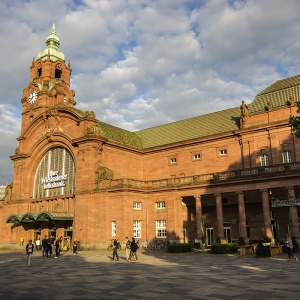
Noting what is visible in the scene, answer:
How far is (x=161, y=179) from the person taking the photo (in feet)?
150

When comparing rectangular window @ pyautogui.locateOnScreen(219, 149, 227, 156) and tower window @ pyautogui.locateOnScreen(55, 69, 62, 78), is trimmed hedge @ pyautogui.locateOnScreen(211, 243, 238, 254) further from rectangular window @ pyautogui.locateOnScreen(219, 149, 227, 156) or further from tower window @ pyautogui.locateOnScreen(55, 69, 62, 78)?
tower window @ pyautogui.locateOnScreen(55, 69, 62, 78)

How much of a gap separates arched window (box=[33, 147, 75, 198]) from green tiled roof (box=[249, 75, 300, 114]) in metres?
26.6

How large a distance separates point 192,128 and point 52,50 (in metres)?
32.1

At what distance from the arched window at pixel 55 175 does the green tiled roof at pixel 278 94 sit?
87.3ft

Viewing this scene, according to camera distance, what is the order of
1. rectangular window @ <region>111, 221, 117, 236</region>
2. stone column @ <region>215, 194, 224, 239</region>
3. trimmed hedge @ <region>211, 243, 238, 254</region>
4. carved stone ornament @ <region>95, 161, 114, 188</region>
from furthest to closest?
carved stone ornament @ <region>95, 161, 114, 188</region>
rectangular window @ <region>111, 221, 117, 236</region>
stone column @ <region>215, 194, 224, 239</region>
trimmed hedge @ <region>211, 243, 238, 254</region>

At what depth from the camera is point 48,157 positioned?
5312 cm

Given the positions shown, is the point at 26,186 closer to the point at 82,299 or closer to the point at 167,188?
the point at 167,188

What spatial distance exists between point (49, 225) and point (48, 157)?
10503 mm

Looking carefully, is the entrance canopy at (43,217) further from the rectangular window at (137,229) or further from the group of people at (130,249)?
the group of people at (130,249)

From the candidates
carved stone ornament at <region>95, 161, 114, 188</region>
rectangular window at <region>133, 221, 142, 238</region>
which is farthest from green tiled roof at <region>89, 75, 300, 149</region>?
rectangular window at <region>133, 221, 142, 238</region>

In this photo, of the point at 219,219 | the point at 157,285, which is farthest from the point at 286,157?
the point at 157,285

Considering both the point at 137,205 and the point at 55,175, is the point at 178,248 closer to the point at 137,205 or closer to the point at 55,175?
the point at 137,205

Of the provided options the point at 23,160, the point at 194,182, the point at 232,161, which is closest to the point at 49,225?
the point at 23,160

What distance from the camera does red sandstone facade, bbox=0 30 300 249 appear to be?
128ft
